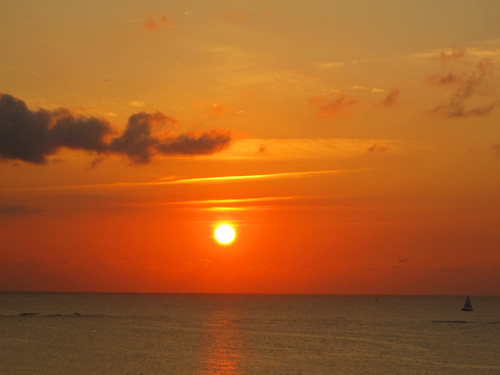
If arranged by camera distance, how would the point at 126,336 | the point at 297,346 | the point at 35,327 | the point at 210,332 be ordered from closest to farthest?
the point at 297,346 < the point at 126,336 < the point at 210,332 < the point at 35,327

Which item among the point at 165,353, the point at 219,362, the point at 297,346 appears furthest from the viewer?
the point at 297,346

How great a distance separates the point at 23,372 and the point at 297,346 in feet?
152

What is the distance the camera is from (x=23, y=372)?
2960 inches

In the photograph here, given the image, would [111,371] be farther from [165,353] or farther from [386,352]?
[386,352]

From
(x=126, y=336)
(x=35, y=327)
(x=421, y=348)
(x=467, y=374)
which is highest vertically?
(x=35, y=327)

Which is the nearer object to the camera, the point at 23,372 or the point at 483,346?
the point at 23,372

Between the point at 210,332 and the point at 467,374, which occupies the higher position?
the point at 210,332

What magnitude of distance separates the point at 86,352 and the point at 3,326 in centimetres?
6466

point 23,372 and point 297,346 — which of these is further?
point 297,346

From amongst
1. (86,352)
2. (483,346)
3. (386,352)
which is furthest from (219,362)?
(483,346)

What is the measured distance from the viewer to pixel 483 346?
11300 centimetres

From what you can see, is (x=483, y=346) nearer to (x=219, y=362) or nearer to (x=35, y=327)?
(x=219, y=362)

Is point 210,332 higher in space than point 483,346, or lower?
higher

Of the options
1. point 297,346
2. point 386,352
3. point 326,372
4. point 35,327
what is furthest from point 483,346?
point 35,327
